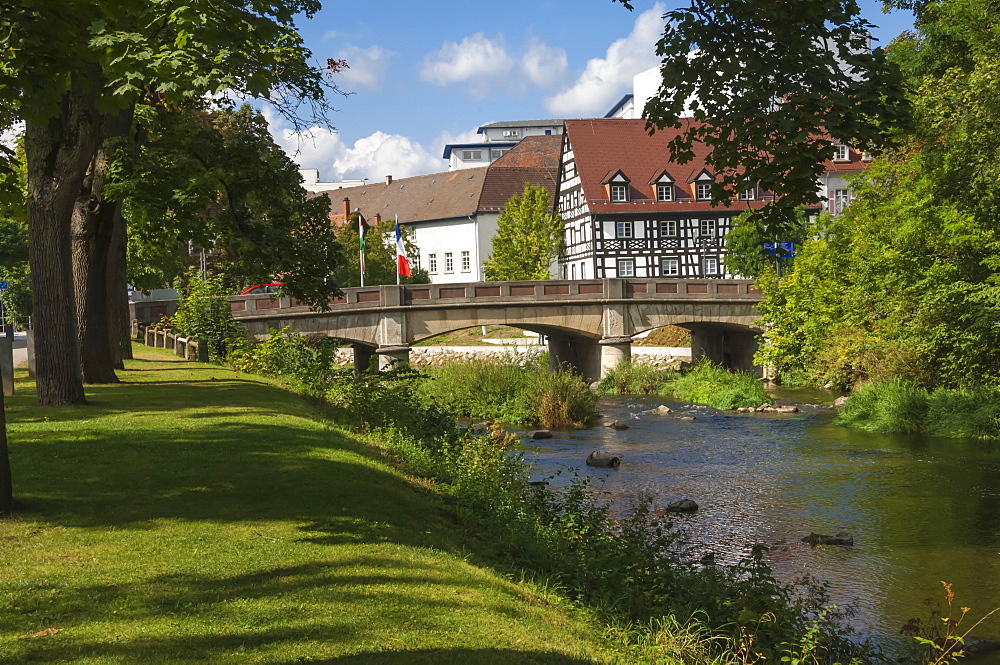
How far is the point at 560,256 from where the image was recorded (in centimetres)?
6341

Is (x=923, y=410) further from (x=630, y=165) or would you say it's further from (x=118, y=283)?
(x=630, y=165)

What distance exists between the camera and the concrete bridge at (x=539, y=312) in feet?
121

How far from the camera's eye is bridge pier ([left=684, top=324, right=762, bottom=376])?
142 ft

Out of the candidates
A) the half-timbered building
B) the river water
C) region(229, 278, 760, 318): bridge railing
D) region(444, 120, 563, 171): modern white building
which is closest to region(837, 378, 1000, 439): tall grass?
the river water

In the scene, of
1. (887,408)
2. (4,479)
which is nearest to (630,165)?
(887,408)

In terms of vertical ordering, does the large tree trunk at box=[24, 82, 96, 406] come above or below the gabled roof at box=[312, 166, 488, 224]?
below

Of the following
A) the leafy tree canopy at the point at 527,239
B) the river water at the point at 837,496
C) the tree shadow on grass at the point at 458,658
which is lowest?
the river water at the point at 837,496

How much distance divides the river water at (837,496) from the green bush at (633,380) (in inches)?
368

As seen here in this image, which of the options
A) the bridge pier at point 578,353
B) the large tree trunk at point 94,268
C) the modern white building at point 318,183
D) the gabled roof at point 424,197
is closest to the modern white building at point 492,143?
the modern white building at point 318,183

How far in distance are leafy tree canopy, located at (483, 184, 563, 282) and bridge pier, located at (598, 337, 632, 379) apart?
1985cm

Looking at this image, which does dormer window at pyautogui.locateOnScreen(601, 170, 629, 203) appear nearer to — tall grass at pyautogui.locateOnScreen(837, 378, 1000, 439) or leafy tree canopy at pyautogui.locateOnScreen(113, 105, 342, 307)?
tall grass at pyautogui.locateOnScreen(837, 378, 1000, 439)

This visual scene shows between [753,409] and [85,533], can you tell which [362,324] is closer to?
[753,409]

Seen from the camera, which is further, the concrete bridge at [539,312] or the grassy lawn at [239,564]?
the concrete bridge at [539,312]

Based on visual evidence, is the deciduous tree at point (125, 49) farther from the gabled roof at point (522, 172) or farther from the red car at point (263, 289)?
the gabled roof at point (522, 172)
